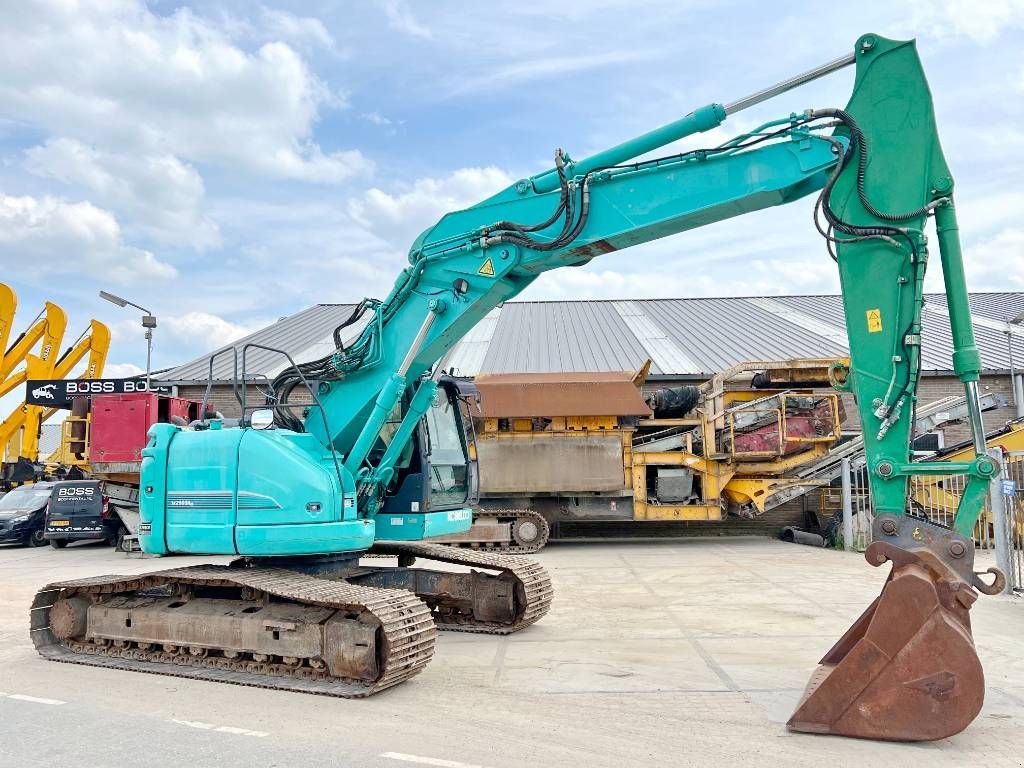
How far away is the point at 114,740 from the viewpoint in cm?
515

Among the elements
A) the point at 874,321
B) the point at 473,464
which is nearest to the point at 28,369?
the point at 473,464

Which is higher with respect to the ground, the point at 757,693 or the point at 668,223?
the point at 668,223

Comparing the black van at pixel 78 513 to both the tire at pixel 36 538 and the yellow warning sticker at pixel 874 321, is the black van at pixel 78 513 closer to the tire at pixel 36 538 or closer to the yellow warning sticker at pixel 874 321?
the tire at pixel 36 538

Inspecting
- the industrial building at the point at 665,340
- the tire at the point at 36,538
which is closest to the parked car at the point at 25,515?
the tire at the point at 36,538

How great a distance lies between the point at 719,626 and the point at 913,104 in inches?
215

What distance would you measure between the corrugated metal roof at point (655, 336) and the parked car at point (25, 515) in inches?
191

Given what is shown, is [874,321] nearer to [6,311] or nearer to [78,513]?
[78,513]

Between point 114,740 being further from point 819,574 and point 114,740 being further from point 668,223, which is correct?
point 819,574

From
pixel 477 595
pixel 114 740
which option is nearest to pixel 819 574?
pixel 477 595

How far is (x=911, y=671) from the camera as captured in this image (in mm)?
4871

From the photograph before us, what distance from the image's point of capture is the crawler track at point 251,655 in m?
6.14

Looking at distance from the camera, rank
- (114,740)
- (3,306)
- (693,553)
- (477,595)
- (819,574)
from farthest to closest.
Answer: (3,306), (693,553), (819,574), (477,595), (114,740)

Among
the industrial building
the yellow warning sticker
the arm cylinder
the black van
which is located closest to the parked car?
the black van

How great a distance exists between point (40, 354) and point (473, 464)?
23511 millimetres
